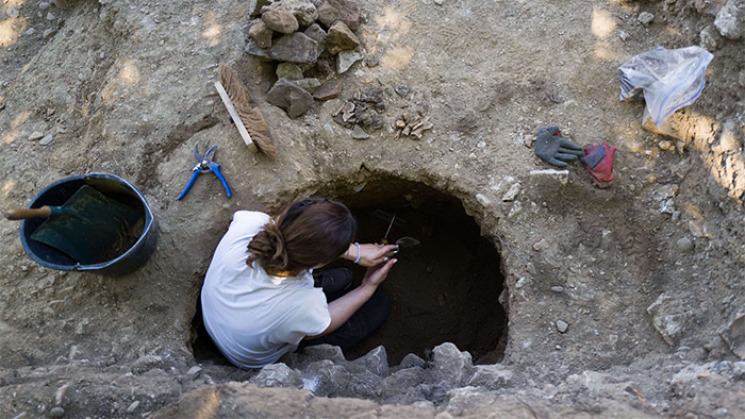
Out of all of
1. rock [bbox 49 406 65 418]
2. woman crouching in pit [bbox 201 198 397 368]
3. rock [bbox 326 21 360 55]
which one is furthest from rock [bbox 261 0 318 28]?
rock [bbox 49 406 65 418]

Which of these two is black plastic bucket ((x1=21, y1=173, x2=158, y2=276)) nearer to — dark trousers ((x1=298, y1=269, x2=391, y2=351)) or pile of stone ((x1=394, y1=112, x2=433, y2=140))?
dark trousers ((x1=298, y1=269, x2=391, y2=351))

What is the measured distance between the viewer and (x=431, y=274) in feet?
13.5

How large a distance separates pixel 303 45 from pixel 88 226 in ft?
4.73

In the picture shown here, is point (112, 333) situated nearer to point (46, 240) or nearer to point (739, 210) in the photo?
point (46, 240)

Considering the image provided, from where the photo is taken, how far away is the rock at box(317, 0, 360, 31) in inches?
130

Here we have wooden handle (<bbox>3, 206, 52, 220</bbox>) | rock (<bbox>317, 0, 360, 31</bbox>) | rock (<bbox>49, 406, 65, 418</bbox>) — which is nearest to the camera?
rock (<bbox>49, 406, 65, 418</bbox>)

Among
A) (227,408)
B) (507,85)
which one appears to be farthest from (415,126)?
(227,408)

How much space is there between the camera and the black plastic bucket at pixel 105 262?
2643mm

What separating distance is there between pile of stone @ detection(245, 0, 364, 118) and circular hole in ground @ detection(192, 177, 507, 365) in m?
0.71

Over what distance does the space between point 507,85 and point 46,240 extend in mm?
2489

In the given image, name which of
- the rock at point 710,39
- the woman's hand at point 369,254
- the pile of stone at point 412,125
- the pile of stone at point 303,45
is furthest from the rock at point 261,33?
the rock at point 710,39

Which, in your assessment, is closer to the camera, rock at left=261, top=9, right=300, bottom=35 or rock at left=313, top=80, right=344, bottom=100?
rock at left=261, top=9, right=300, bottom=35

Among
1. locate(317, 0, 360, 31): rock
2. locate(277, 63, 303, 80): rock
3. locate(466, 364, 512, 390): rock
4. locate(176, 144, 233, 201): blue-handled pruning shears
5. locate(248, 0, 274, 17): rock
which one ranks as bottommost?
locate(466, 364, 512, 390): rock

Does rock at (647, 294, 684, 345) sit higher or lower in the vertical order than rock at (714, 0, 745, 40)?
lower
